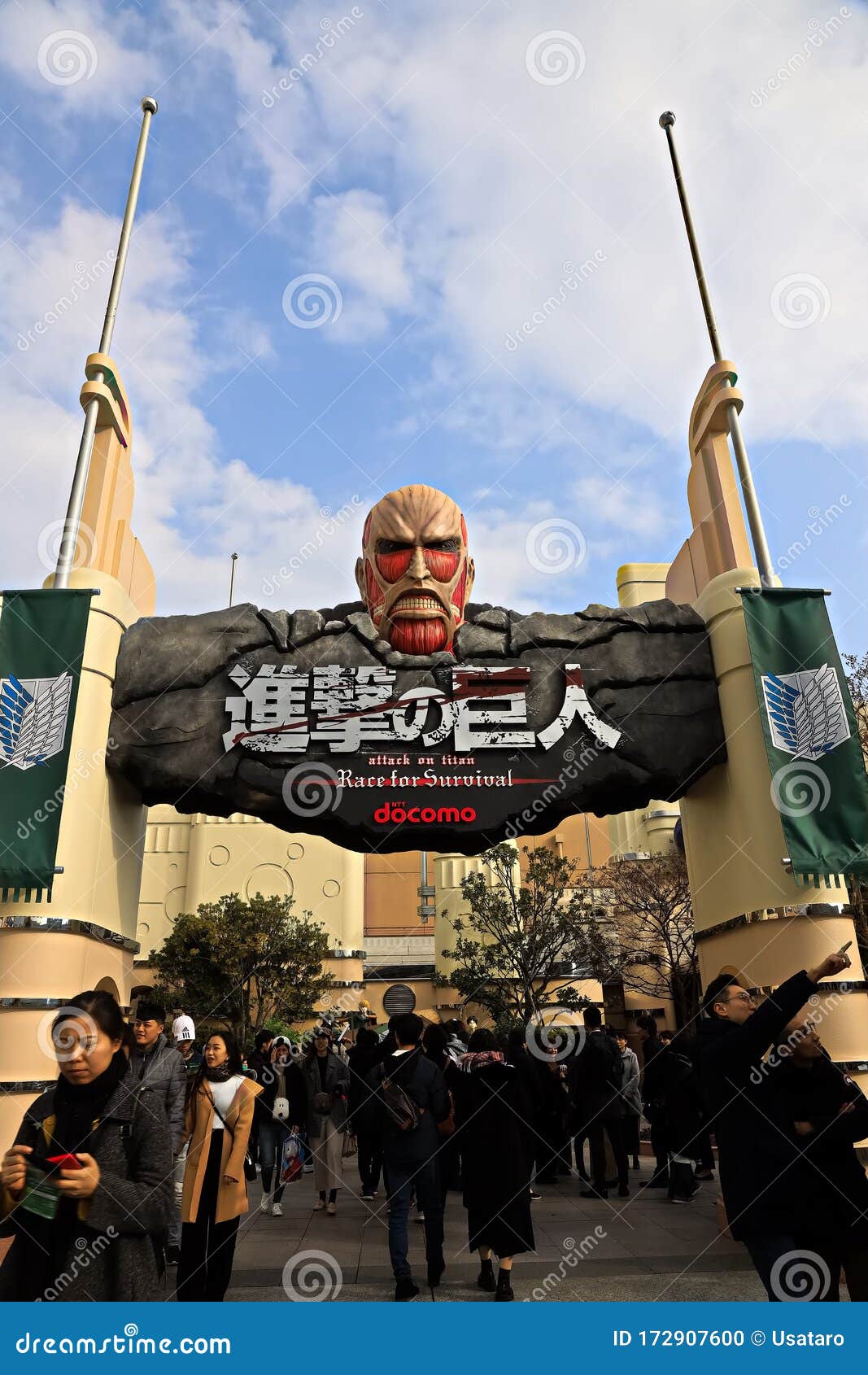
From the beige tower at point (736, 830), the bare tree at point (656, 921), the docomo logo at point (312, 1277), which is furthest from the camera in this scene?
the bare tree at point (656, 921)

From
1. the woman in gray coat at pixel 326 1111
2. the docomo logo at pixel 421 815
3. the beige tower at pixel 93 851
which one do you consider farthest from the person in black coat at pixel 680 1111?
the beige tower at pixel 93 851

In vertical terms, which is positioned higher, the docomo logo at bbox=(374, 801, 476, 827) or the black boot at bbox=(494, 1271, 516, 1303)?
the docomo logo at bbox=(374, 801, 476, 827)

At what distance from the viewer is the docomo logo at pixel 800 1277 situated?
3834mm

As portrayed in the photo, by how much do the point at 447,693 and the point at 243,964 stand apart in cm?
1762

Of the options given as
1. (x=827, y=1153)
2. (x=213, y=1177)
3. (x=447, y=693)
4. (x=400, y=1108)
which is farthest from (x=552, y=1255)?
(x=447, y=693)

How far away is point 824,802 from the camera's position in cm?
909

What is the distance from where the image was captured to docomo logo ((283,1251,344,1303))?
232 inches

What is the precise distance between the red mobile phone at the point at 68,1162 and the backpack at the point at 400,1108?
3410 mm

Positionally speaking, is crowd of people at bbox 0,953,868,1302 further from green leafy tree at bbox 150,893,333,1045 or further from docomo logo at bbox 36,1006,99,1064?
green leafy tree at bbox 150,893,333,1045

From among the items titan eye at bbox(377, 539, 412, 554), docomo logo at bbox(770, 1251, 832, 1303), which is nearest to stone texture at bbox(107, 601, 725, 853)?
titan eye at bbox(377, 539, 412, 554)

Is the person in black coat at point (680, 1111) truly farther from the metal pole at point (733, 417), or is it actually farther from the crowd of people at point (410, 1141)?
the metal pole at point (733, 417)

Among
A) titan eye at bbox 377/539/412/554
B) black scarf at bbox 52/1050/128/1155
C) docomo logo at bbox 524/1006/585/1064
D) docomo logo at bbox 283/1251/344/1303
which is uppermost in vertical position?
titan eye at bbox 377/539/412/554

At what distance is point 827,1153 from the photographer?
4.08 meters

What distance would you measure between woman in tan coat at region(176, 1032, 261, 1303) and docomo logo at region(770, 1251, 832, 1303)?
2771 mm
